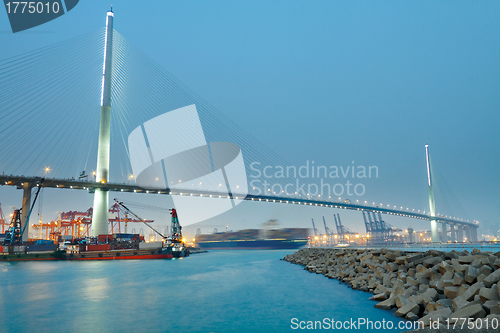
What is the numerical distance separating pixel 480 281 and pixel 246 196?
4837 cm

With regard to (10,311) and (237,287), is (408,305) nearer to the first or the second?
(237,287)

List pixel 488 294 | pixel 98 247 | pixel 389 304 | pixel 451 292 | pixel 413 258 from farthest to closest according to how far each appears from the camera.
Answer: pixel 98 247
pixel 413 258
pixel 389 304
pixel 451 292
pixel 488 294

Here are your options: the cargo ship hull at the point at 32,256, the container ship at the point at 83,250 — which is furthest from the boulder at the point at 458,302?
the cargo ship hull at the point at 32,256

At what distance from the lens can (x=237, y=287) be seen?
16438 millimetres

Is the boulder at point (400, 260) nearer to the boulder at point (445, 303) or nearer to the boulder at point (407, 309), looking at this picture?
the boulder at point (407, 309)

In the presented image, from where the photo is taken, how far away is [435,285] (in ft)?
30.3

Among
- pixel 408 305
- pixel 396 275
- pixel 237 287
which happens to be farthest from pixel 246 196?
pixel 408 305

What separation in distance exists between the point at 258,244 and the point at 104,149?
166 feet

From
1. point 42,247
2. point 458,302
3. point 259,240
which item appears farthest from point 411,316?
point 259,240

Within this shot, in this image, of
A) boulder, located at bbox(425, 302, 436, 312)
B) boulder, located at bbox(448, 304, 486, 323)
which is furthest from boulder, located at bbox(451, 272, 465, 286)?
boulder, located at bbox(448, 304, 486, 323)

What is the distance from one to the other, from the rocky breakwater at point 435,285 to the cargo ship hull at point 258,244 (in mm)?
65625

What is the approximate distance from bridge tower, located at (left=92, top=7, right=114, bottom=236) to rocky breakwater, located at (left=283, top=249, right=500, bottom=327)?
38686 mm

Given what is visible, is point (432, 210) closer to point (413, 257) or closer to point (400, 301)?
point (413, 257)

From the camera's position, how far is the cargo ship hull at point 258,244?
78875 millimetres
